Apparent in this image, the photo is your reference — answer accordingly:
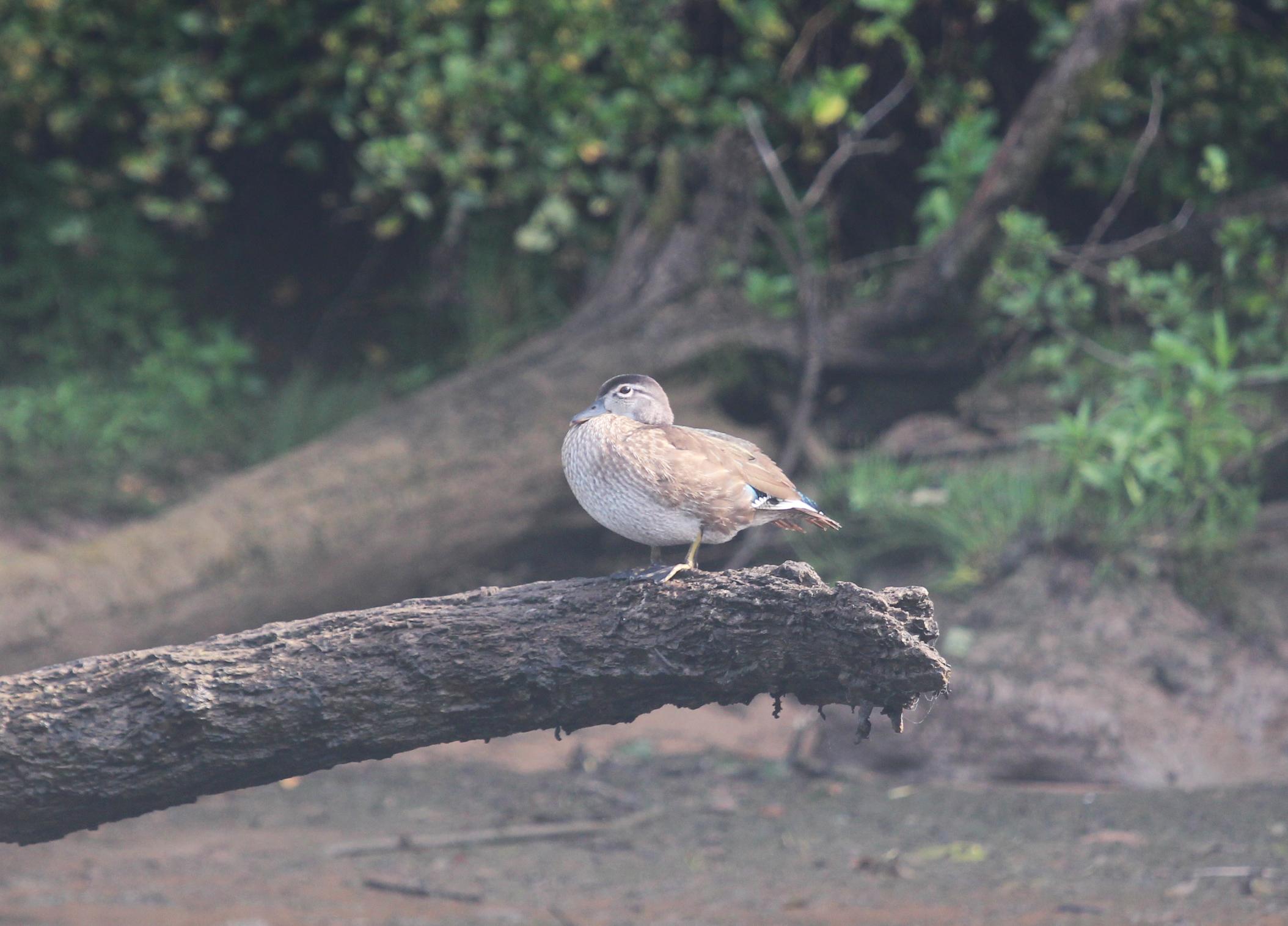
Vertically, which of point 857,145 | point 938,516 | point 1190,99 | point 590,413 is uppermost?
point 1190,99

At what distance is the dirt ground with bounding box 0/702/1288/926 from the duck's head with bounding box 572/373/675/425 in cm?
181

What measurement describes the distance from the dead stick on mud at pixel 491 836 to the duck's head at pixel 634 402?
2.33 metres

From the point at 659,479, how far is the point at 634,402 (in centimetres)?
19

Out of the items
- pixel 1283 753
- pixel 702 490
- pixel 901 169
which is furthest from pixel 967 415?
pixel 702 490

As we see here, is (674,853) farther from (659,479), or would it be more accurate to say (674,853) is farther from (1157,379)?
(1157,379)

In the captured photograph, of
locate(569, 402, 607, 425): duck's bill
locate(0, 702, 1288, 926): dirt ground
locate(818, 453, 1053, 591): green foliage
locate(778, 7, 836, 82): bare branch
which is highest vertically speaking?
locate(778, 7, 836, 82): bare branch

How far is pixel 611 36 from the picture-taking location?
6059 mm

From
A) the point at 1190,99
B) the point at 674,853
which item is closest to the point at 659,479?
the point at 674,853

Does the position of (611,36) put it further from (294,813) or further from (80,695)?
(80,695)

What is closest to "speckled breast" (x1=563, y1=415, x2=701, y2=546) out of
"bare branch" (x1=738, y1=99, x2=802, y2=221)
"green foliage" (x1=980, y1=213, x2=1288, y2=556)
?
"green foliage" (x1=980, y1=213, x2=1288, y2=556)

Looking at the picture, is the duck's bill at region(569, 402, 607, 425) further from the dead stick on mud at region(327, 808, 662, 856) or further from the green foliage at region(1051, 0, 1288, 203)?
the green foliage at region(1051, 0, 1288, 203)

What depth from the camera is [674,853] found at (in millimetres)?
4348

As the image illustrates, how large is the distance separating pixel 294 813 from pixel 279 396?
8.58 feet

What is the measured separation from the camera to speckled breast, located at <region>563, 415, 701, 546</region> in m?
2.43
